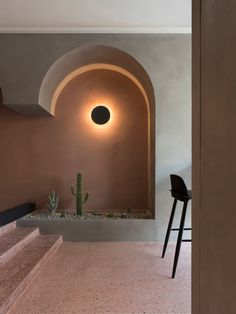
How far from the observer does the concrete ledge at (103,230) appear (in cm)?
370

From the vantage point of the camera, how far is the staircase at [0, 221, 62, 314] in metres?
2.14

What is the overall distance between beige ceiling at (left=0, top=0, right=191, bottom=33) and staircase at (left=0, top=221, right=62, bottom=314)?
249cm

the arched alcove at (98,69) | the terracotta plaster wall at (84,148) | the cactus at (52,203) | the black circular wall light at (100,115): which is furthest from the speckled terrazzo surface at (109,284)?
the black circular wall light at (100,115)

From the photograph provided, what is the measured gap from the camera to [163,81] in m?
3.73

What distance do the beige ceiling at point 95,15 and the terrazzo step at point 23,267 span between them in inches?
105

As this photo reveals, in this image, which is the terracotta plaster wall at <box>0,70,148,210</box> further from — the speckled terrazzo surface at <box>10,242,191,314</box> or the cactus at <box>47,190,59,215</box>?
the speckled terrazzo surface at <box>10,242,191,314</box>

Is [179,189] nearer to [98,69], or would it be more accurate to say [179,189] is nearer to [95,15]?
[95,15]

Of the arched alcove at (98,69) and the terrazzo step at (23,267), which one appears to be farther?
the arched alcove at (98,69)

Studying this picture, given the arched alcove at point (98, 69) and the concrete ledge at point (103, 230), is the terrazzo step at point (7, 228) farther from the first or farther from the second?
the arched alcove at point (98, 69)

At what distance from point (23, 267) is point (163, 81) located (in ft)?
8.84

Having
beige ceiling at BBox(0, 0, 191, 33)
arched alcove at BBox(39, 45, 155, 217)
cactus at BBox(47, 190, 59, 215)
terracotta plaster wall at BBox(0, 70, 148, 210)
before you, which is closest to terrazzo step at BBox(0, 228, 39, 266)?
cactus at BBox(47, 190, 59, 215)

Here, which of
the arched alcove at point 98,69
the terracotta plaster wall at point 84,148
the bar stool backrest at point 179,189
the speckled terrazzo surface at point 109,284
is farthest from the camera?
the terracotta plaster wall at point 84,148
